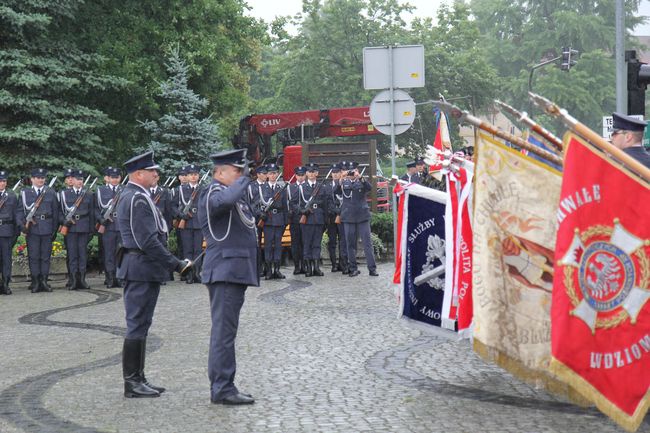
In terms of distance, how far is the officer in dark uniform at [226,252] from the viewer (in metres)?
8.25

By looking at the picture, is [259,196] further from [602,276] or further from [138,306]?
[602,276]

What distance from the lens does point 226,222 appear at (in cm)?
842

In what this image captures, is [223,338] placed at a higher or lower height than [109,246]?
higher

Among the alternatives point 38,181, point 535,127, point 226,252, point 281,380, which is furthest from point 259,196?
point 535,127

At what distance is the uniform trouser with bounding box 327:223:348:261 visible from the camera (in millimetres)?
19875

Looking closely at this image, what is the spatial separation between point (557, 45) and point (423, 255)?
229 ft

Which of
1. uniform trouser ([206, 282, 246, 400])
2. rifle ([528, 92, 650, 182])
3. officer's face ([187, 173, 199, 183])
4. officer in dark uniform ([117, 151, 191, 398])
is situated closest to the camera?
rifle ([528, 92, 650, 182])

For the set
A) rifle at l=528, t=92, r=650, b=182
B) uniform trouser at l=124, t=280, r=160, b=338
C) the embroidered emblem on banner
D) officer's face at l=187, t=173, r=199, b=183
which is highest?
rifle at l=528, t=92, r=650, b=182

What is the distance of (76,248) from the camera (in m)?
18.8

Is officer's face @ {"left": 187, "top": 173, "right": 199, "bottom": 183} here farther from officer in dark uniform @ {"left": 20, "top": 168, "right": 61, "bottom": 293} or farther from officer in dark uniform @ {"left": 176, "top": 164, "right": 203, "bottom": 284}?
officer in dark uniform @ {"left": 20, "top": 168, "right": 61, "bottom": 293}

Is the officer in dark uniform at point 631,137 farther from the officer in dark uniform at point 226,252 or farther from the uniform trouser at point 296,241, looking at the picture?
the uniform trouser at point 296,241

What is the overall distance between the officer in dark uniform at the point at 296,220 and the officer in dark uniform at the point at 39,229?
4047 millimetres

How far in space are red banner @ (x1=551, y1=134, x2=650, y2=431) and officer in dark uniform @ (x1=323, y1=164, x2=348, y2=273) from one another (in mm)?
13444

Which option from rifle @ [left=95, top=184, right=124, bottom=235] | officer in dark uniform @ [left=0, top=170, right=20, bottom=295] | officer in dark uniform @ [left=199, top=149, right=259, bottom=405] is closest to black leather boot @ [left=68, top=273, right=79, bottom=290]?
rifle @ [left=95, top=184, right=124, bottom=235]
